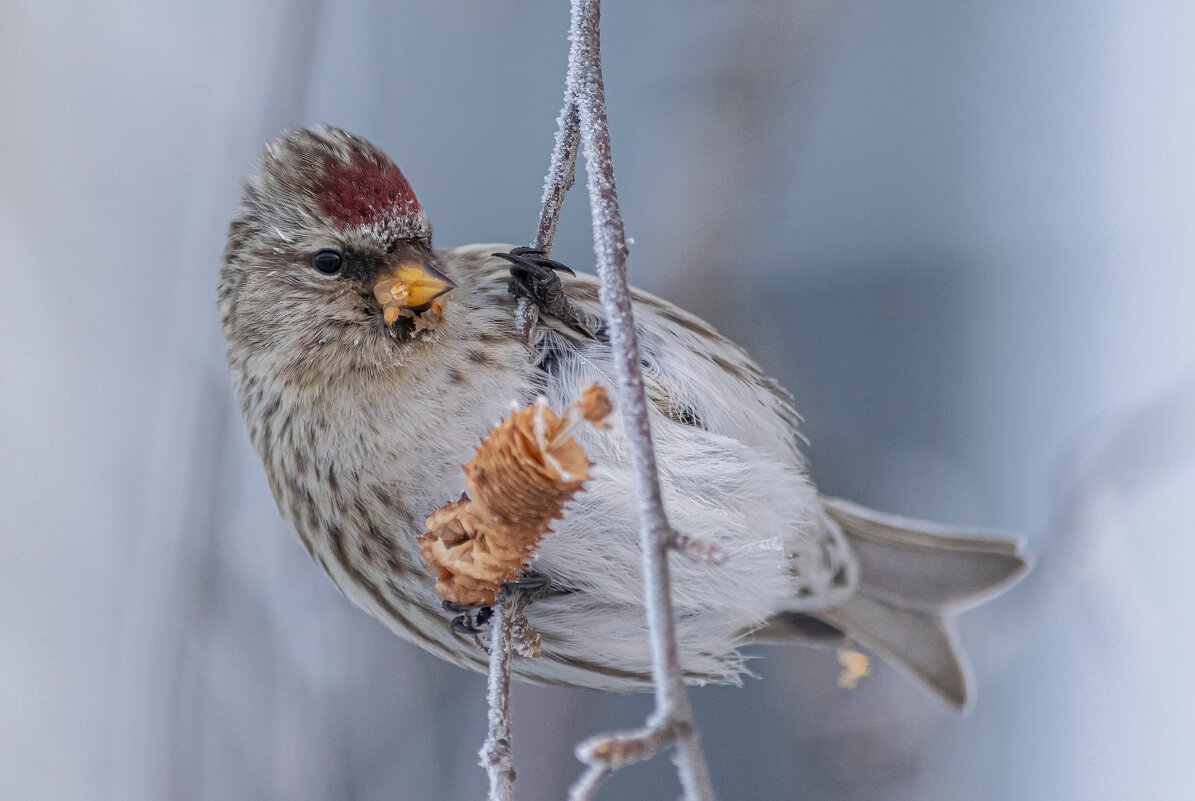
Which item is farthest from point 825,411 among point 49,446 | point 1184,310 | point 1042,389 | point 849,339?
point 49,446

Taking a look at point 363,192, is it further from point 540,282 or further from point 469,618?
point 469,618

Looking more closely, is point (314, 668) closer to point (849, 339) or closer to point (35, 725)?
point (35, 725)

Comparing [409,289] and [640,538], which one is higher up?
[409,289]

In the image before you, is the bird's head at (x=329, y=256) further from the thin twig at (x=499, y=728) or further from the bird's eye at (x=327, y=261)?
the thin twig at (x=499, y=728)

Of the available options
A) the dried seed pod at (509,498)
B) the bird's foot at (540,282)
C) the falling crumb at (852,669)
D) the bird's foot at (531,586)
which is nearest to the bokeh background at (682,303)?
the falling crumb at (852,669)

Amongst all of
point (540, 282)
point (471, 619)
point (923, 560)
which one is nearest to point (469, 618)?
point (471, 619)

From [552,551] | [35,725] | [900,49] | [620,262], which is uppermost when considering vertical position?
[900,49]
